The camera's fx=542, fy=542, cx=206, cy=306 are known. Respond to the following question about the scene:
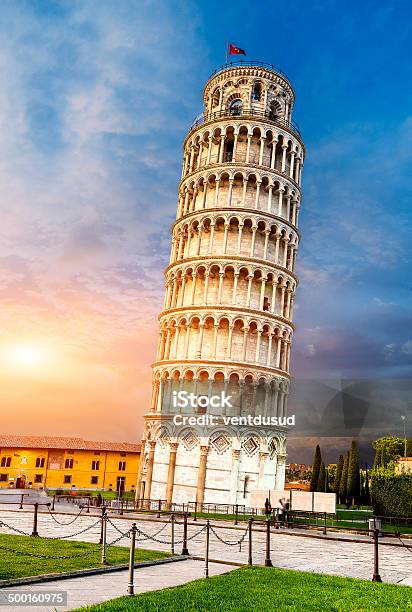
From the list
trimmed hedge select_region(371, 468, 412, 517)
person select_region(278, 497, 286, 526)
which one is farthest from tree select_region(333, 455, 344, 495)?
person select_region(278, 497, 286, 526)

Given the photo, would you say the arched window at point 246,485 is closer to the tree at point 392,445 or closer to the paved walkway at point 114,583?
the paved walkway at point 114,583

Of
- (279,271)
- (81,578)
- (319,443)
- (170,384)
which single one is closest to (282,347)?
(279,271)

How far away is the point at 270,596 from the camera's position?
11.0 meters

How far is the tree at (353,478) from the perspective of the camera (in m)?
64.1

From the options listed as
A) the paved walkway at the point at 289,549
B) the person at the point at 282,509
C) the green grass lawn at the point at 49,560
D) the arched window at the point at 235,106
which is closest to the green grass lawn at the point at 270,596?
the green grass lawn at the point at 49,560

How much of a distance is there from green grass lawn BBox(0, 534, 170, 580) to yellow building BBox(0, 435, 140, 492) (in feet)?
178

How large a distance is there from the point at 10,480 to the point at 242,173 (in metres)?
49.4

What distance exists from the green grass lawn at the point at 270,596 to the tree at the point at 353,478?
5420 cm

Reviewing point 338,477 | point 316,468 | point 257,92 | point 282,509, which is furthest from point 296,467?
point 282,509

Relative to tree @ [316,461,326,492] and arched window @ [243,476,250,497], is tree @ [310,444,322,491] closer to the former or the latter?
tree @ [316,461,326,492]

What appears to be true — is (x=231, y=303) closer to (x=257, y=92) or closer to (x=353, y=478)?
(x=257, y=92)

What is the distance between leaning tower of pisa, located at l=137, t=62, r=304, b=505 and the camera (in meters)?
42.7

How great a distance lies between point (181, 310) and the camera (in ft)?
153

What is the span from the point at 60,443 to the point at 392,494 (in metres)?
50.4
